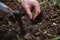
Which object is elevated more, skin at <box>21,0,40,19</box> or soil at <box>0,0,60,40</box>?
skin at <box>21,0,40,19</box>

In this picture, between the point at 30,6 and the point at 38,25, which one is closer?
the point at 30,6

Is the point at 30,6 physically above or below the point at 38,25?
above

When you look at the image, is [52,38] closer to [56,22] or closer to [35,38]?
[35,38]

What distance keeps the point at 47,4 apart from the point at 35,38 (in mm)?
633

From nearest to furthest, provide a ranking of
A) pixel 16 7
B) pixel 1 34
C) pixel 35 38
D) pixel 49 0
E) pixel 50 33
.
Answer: pixel 1 34 → pixel 35 38 → pixel 50 33 → pixel 16 7 → pixel 49 0

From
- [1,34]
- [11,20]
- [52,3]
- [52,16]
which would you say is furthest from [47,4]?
[1,34]

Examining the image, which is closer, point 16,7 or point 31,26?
point 31,26

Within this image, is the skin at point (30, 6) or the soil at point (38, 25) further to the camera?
the soil at point (38, 25)

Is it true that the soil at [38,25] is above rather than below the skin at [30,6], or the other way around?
below

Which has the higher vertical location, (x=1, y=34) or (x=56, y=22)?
(x=1, y=34)

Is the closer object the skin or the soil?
the skin

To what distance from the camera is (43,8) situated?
218cm

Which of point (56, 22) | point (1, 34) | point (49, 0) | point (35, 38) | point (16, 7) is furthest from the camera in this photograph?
point (49, 0)

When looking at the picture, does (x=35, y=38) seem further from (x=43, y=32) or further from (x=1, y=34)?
(x=1, y=34)
